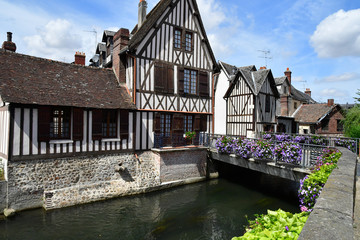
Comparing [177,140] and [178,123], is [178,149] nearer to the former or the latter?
[177,140]

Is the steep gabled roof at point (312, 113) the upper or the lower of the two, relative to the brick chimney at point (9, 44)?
lower

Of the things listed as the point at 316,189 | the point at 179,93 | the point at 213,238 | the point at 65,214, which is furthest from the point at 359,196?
the point at 179,93

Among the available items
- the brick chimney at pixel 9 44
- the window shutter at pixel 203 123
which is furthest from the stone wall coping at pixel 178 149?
the brick chimney at pixel 9 44

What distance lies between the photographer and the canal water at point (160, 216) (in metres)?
7.16

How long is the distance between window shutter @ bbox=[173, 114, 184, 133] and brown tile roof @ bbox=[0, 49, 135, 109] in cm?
278

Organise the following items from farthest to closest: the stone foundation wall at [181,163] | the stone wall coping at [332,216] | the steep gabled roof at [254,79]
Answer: the steep gabled roof at [254,79] → the stone foundation wall at [181,163] → the stone wall coping at [332,216]

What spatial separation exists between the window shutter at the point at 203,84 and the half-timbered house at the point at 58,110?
4.64m

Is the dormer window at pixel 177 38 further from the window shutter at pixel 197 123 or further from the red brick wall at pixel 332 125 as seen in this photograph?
the red brick wall at pixel 332 125

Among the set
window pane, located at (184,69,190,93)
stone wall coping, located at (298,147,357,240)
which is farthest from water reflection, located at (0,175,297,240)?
window pane, located at (184,69,190,93)

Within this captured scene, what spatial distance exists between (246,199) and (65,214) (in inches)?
294

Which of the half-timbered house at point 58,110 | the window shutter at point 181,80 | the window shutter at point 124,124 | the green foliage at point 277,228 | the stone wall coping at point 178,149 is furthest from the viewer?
the window shutter at point 181,80

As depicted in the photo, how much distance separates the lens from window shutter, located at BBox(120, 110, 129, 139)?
Answer: 1087 cm

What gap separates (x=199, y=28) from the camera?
14.0m

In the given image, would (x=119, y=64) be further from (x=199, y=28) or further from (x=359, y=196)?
(x=359, y=196)
